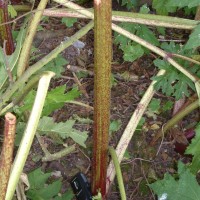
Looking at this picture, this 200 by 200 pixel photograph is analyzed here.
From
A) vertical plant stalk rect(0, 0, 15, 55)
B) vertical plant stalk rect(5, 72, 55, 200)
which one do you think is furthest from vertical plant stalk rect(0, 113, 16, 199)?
vertical plant stalk rect(0, 0, 15, 55)

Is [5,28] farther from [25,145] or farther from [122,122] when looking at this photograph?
[25,145]

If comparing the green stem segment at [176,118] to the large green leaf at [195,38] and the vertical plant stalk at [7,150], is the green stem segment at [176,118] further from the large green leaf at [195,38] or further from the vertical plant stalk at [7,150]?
the vertical plant stalk at [7,150]

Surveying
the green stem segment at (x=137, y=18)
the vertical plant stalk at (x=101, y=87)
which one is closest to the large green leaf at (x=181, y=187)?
the vertical plant stalk at (x=101, y=87)

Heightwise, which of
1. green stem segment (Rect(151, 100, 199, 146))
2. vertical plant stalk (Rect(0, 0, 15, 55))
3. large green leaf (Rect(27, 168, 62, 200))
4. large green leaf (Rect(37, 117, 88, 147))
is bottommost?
large green leaf (Rect(27, 168, 62, 200))

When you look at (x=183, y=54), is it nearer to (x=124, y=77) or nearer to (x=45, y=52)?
(x=124, y=77)

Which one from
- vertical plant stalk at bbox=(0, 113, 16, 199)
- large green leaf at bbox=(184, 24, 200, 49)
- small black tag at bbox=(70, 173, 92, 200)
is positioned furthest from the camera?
small black tag at bbox=(70, 173, 92, 200)

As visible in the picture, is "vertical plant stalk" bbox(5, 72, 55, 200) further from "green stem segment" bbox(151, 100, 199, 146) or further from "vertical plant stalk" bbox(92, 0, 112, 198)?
"green stem segment" bbox(151, 100, 199, 146)
